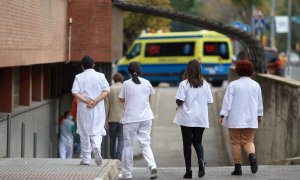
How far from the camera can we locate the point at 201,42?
39.9m

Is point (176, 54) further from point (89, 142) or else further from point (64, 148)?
point (89, 142)

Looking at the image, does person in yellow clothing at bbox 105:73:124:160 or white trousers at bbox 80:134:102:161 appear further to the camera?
person in yellow clothing at bbox 105:73:124:160

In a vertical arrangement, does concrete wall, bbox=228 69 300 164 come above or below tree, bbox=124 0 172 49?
below

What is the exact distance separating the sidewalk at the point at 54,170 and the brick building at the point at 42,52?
148 centimetres

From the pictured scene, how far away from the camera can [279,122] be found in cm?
1561

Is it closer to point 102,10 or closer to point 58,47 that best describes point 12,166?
point 58,47

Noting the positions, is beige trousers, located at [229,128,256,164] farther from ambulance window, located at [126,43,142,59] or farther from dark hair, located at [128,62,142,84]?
ambulance window, located at [126,43,142,59]

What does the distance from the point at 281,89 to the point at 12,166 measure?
5.94 meters

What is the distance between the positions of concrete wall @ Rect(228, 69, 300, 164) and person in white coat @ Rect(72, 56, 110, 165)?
385 cm

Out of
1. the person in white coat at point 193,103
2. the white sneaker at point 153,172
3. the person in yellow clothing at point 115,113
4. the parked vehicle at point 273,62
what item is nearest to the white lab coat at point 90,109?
the white sneaker at point 153,172

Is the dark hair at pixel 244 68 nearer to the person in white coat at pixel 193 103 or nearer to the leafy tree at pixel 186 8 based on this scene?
the person in white coat at pixel 193 103

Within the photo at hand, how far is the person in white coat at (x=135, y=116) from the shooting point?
11516 millimetres

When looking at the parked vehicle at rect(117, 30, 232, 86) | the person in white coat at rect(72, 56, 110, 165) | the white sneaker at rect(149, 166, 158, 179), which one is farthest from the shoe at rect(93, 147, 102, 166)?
the parked vehicle at rect(117, 30, 232, 86)

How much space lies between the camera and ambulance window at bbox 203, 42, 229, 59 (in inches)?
1559
